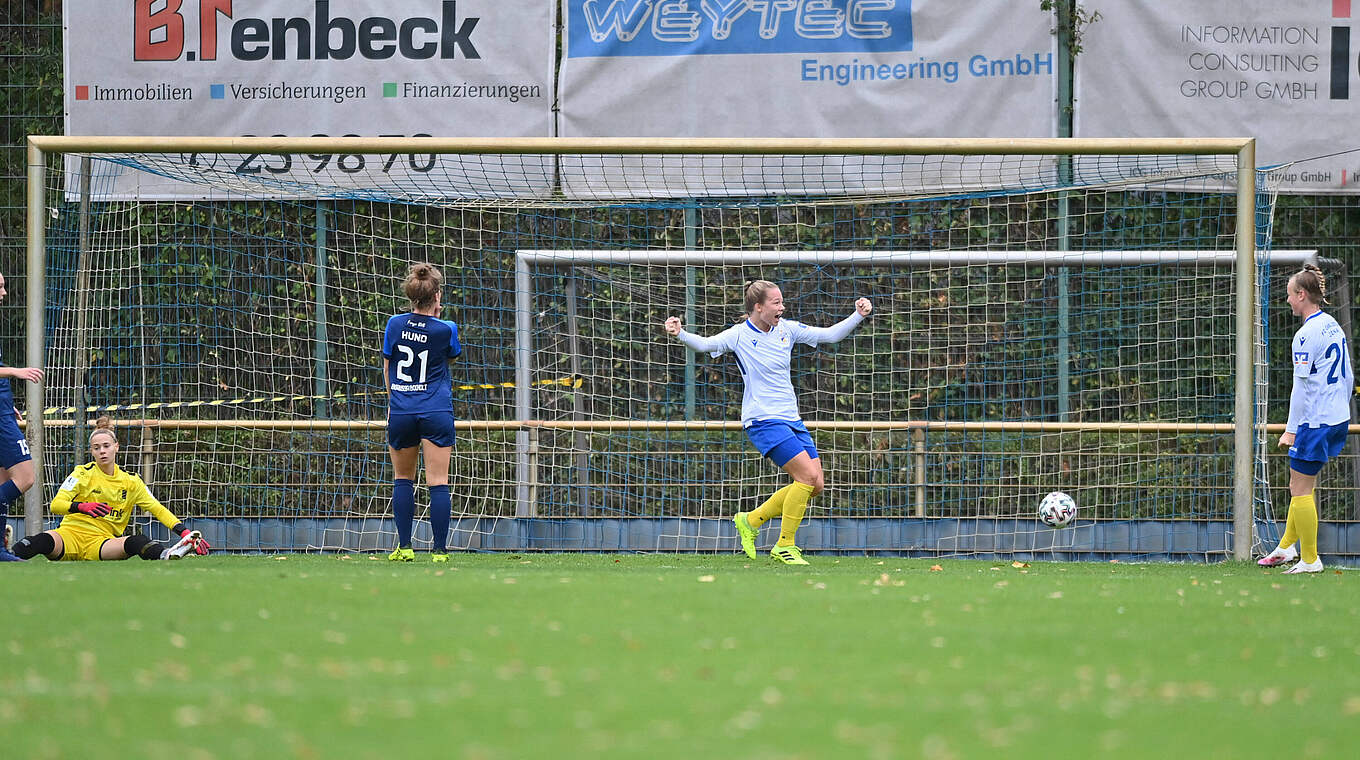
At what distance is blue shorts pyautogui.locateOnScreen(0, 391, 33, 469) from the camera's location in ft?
27.0

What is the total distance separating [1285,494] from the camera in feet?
39.3

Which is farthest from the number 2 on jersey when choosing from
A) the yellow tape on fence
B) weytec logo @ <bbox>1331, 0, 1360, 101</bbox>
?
weytec logo @ <bbox>1331, 0, 1360, 101</bbox>

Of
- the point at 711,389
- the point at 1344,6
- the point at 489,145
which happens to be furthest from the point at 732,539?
the point at 1344,6

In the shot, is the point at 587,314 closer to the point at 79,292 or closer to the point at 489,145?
the point at 489,145

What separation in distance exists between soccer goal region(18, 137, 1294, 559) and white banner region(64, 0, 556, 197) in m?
0.41

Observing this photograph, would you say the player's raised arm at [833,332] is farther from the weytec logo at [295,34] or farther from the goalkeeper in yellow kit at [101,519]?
the weytec logo at [295,34]

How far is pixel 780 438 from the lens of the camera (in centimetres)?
847

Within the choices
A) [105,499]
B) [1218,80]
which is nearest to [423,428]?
[105,499]

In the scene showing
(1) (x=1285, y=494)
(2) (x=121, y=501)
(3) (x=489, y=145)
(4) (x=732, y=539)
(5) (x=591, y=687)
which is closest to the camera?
(5) (x=591, y=687)

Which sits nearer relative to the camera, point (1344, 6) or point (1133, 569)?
point (1133, 569)

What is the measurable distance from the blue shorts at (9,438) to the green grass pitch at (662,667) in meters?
1.55

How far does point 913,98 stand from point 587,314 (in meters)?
2.96

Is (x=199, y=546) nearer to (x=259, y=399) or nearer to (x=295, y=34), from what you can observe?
(x=259, y=399)

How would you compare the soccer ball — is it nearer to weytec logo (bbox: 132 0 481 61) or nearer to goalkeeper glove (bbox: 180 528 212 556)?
goalkeeper glove (bbox: 180 528 212 556)
